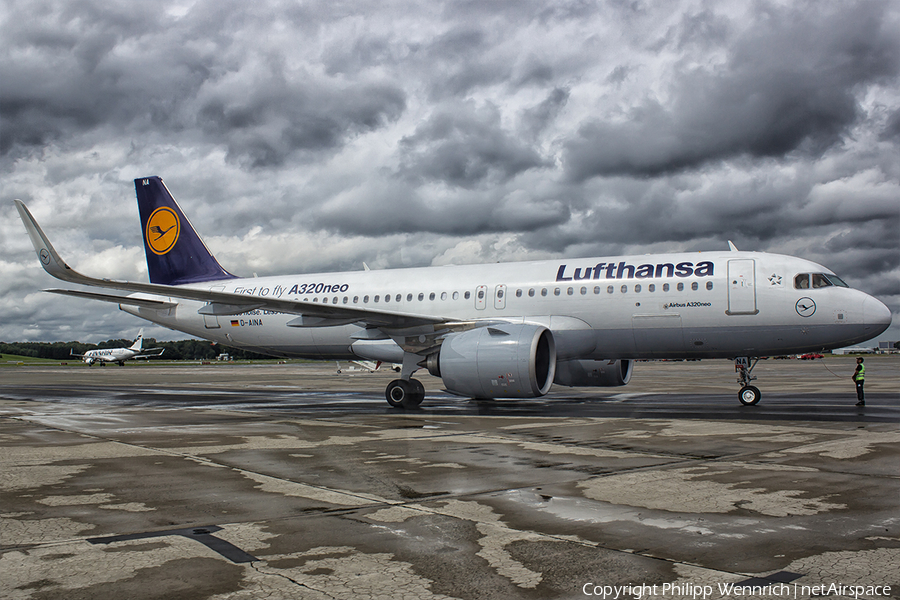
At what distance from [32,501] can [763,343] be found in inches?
590

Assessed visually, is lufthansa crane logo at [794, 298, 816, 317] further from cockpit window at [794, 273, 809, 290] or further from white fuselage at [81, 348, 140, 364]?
white fuselage at [81, 348, 140, 364]

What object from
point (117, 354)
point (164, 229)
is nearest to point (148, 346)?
point (117, 354)

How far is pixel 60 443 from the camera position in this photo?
10.2m

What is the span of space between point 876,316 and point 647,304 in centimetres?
502

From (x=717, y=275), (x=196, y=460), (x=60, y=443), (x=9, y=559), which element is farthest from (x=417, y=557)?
(x=717, y=275)

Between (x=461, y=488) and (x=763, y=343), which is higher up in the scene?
(x=763, y=343)

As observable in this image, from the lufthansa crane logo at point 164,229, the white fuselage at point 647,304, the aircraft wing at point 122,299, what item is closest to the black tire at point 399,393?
the white fuselage at point 647,304

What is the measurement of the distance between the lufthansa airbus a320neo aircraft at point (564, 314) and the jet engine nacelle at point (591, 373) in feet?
0.12

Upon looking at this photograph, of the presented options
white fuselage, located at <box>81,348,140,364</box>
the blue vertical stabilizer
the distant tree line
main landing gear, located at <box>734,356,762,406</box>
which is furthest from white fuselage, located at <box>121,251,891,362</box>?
the distant tree line

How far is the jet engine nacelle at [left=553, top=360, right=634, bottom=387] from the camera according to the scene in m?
19.8

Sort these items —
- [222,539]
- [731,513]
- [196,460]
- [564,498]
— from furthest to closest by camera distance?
[196,460] < [564,498] < [731,513] < [222,539]

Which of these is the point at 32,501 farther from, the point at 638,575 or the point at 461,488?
the point at 638,575

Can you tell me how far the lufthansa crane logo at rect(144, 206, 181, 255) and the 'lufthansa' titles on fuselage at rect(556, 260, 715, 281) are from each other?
1445cm

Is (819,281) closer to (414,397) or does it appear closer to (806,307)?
(806,307)
